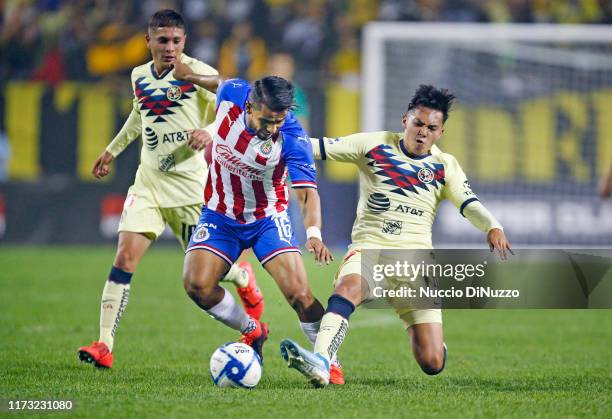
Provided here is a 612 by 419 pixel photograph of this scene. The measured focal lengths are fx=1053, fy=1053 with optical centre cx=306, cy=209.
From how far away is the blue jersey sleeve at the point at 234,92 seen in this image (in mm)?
6973

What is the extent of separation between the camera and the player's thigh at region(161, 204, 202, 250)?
8.06 m

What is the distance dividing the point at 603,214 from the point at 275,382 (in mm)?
10239

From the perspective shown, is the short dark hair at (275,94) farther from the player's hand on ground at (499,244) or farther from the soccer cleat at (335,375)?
the soccer cleat at (335,375)

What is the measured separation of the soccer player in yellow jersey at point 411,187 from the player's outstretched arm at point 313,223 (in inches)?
21.5

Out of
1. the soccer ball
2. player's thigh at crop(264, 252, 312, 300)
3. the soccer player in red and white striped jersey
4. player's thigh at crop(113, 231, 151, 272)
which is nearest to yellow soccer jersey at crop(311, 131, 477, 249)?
the soccer player in red and white striped jersey

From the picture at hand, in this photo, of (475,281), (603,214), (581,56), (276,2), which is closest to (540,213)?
(603,214)

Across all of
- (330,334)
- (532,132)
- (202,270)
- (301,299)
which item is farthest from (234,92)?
(532,132)

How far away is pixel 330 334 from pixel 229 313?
870 mm

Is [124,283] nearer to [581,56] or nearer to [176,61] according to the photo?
[176,61]

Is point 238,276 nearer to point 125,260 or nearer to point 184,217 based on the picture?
point 184,217

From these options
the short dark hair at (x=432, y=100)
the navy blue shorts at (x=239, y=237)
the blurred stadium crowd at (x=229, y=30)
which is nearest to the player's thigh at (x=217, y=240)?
the navy blue shorts at (x=239, y=237)

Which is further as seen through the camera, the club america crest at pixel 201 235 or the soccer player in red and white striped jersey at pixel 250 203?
the club america crest at pixel 201 235

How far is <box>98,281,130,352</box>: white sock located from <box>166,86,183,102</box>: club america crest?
1.46 m

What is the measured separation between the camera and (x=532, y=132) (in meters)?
15.8
